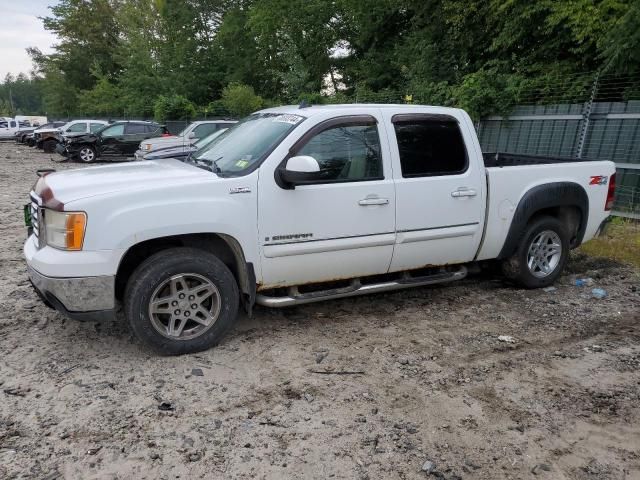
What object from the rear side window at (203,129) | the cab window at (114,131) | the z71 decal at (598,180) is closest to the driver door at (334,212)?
the z71 decal at (598,180)

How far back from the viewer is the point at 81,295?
11.1 feet

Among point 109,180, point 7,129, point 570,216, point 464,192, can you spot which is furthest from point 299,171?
point 7,129

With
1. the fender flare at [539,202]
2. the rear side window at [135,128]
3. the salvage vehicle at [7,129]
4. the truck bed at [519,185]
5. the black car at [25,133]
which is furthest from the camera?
the salvage vehicle at [7,129]

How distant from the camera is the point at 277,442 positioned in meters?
2.82

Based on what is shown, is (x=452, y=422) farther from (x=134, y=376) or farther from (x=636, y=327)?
(x=636, y=327)

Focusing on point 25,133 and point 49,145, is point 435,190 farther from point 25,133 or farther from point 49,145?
point 25,133

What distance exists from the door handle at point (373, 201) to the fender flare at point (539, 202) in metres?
1.57

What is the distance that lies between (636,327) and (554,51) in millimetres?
10911

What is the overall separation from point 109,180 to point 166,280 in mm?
897

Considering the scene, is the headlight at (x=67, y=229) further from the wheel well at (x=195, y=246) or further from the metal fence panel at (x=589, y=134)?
the metal fence panel at (x=589, y=134)

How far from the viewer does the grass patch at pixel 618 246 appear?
6520 mm

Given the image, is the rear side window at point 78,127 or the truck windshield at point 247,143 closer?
the truck windshield at point 247,143

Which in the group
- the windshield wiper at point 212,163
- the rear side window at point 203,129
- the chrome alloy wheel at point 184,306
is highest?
the windshield wiper at point 212,163

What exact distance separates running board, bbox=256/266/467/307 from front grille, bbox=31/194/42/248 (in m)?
1.73
